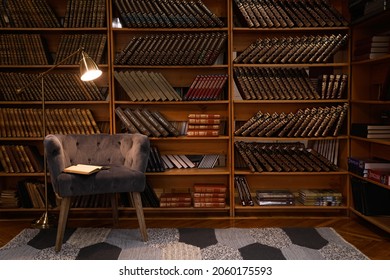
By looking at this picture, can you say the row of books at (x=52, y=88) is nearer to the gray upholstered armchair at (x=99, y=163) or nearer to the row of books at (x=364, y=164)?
the gray upholstered armchair at (x=99, y=163)

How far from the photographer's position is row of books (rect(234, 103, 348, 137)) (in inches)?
152

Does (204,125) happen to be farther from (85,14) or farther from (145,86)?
(85,14)

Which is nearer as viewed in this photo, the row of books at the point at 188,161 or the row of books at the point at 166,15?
Result: the row of books at the point at 166,15

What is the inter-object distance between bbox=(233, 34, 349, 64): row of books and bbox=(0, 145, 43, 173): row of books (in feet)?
6.67

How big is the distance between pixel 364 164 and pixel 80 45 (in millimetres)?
2665

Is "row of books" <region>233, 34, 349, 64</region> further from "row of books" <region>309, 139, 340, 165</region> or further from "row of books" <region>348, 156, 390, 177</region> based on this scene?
"row of books" <region>348, 156, 390, 177</region>

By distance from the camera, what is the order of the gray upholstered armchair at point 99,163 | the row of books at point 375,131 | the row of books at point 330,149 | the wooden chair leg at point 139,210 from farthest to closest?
the row of books at point 330,149 → the row of books at point 375,131 → the wooden chair leg at point 139,210 → the gray upholstered armchair at point 99,163

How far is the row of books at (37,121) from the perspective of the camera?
3.91m

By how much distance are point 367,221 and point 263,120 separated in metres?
1.26

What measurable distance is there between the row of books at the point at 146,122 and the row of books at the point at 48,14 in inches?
32.7

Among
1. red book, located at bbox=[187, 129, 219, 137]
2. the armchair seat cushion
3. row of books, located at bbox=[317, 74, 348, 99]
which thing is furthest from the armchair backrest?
row of books, located at bbox=[317, 74, 348, 99]

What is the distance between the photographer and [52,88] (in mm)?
3912

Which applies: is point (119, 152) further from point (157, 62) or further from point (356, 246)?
point (356, 246)

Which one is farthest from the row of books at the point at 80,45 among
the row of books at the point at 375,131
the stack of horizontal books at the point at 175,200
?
the row of books at the point at 375,131
